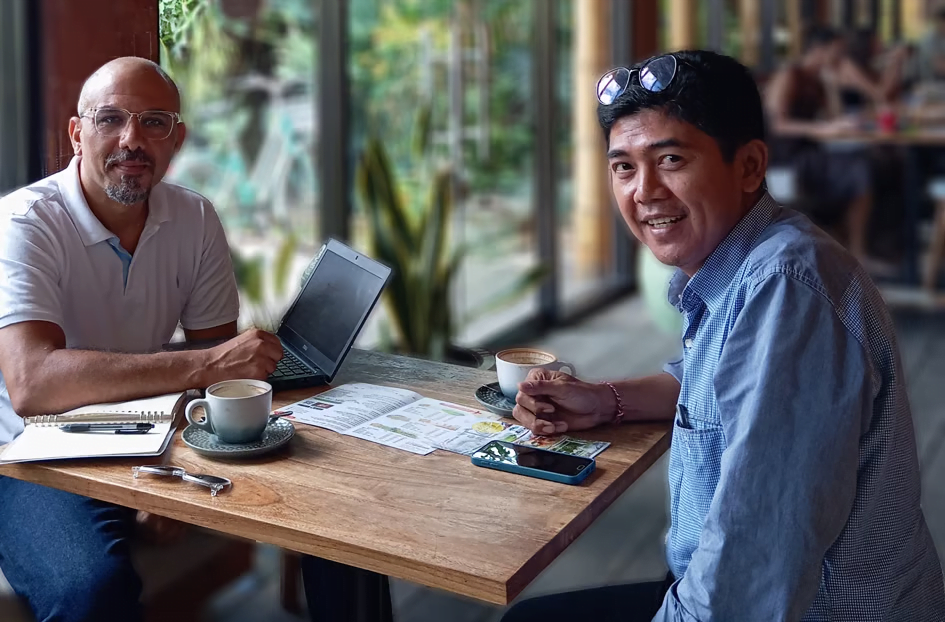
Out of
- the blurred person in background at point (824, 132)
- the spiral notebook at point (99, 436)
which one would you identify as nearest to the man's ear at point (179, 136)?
the spiral notebook at point (99, 436)

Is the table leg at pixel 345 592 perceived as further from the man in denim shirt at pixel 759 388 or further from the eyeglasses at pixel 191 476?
the man in denim shirt at pixel 759 388

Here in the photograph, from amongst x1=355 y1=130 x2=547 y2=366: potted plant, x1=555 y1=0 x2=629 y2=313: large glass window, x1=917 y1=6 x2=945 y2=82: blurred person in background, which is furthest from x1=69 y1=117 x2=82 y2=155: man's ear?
x1=917 y1=6 x2=945 y2=82: blurred person in background

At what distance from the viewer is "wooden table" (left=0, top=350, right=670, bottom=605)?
113 cm

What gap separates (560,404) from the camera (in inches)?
59.8

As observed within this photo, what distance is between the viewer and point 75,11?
1.93m

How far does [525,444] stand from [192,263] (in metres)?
0.74

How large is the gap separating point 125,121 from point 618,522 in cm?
202

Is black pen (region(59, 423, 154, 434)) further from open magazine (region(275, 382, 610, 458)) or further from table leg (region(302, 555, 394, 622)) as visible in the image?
table leg (region(302, 555, 394, 622))

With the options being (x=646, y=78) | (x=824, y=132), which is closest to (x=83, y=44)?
(x=646, y=78)

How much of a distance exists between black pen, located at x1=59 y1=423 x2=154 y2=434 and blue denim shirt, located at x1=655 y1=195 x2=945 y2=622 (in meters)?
0.74

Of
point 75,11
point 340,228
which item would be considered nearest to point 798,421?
point 75,11

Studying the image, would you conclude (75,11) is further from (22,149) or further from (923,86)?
(923,86)

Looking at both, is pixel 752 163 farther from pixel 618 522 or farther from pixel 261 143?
pixel 261 143

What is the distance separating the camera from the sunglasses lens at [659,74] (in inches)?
50.9
